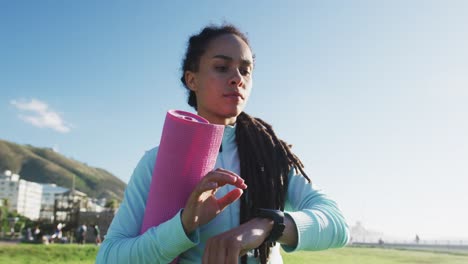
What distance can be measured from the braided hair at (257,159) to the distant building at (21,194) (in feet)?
582

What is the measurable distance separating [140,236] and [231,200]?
0.36m

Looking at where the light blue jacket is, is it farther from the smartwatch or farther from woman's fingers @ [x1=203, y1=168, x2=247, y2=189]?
woman's fingers @ [x1=203, y1=168, x2=247, y2=189]

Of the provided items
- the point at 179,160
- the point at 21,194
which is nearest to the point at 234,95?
the point at 179,160

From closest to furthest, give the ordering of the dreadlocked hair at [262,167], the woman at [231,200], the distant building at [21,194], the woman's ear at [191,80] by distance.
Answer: the woman at [231,200] < the dreadlocked hair at [262,167] < the woman's ear at [191,80] < the distant building at [21,194]

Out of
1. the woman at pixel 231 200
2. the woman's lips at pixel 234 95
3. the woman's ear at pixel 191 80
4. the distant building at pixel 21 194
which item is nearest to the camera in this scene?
the woman at pixel 231 200

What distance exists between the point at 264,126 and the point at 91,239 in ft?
142

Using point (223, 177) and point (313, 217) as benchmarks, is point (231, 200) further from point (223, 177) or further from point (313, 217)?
point (313, 217)

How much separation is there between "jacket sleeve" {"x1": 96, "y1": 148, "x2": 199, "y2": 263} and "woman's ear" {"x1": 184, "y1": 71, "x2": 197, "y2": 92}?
0.43 m

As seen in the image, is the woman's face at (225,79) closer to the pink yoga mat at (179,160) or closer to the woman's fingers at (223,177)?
the pink yoga mat at (179,160)

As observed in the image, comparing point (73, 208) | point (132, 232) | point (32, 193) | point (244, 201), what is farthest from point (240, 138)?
point (32, 193)

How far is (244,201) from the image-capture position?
1.79m

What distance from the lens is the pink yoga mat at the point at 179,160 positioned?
1.47 meters

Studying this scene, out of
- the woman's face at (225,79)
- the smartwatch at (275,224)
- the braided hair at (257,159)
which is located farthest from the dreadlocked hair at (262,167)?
the smartwatch at (275,224)

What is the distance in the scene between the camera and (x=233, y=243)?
4.15 ft
